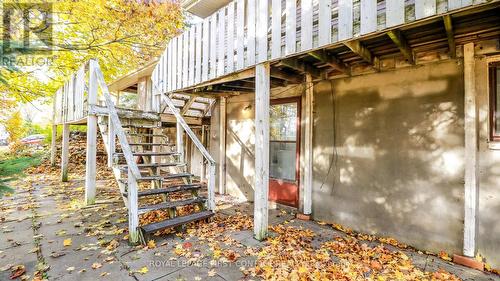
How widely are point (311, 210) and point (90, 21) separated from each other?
25.2 ft

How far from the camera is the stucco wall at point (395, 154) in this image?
3.43m

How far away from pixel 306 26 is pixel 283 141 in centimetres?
279

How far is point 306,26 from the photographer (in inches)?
125

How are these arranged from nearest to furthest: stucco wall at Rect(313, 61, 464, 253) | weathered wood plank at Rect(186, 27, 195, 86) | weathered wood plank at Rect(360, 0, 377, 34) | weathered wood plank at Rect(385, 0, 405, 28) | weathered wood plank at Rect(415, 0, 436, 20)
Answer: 1. weathered wood plank at Rect(415, 0, 436, 20)
2. weathered wood plank at Rect(385, 0, 405, 28)
3. weathered wood plank at Rect(360, 0, 377, 34)
4. stucco wall at Rect(313, 61, 464, 253)
5. weathered wood plank at Rect(186, 27, 195, 86)

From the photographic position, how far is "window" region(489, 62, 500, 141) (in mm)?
3125

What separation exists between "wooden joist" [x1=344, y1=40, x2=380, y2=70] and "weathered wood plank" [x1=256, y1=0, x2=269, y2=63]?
1.21m

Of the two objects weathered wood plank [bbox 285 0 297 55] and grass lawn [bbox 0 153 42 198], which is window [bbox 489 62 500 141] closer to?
weathered wood plank [bbox 285 0 297 55]

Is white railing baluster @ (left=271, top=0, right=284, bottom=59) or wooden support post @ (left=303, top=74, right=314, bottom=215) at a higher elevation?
white railing baluster @ (left=271, top=0, right=284, bottom=59)

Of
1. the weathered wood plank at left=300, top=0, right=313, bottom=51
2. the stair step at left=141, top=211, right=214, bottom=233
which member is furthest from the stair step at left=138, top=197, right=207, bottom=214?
the weathered wood plank at left=300, top=0, right=313, bottom=51

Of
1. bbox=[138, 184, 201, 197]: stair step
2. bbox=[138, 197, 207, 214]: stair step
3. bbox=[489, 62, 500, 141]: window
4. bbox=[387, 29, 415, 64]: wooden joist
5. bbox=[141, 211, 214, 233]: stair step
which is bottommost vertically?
bbox=[141, 211, 214, 233]: stair step

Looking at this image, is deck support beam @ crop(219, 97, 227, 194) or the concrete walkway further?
deck support beam @ crop(219, 97, 227, 194)

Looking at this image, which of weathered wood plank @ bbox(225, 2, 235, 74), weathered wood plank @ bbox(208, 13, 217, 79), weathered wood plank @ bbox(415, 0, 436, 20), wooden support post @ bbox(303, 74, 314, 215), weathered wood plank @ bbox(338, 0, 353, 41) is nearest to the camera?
weathered wood plank @ bbox(415, 0, 436, 20)

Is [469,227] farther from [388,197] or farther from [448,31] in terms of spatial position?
[448,31]

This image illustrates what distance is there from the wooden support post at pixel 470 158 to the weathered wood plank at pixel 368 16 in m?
1.69
